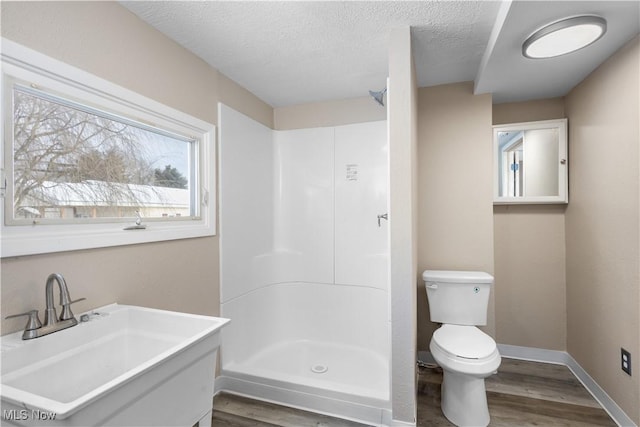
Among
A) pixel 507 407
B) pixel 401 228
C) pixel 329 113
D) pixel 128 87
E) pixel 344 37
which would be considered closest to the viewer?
pixel 128 87

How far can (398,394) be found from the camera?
1719 millimetres

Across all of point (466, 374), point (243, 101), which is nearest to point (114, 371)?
point (466, 374)

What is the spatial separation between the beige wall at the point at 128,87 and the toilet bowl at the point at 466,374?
1.59 m

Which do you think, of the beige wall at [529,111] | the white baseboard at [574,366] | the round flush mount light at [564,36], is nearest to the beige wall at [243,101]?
the round flush mount light at [564,36]

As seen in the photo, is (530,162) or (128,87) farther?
(530,162)

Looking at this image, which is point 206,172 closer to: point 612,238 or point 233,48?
point 233,48

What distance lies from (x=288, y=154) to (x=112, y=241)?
1.82 meters

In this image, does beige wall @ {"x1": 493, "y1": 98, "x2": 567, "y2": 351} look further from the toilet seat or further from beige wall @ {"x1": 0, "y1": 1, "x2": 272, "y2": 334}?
beige wall @ {"x1": 0, "y1": 1, "x2": 272, "y2": 334}

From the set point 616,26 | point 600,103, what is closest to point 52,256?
point 616,26

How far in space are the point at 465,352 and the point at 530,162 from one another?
1680 millimetres

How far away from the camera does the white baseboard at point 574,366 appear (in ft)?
5.88

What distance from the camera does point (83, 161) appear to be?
140cm

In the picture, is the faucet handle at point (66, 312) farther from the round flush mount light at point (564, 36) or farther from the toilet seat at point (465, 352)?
the round flush mount light at point (564, 36)

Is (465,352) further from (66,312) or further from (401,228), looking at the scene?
(66,312)
